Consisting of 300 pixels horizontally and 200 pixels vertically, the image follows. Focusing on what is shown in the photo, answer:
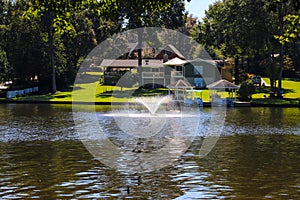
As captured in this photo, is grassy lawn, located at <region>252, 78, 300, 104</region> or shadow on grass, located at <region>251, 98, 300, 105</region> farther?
grassy lawn, located at <region>252, 78, 300, 104</region>

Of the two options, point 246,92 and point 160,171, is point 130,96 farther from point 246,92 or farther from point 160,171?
point 160,171

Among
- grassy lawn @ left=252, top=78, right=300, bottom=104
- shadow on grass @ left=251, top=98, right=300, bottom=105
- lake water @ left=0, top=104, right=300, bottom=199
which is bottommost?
lake water @ left=0, top=104, right=300, bottom=199

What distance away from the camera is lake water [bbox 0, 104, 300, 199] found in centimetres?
1956

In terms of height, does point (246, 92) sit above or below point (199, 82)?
below

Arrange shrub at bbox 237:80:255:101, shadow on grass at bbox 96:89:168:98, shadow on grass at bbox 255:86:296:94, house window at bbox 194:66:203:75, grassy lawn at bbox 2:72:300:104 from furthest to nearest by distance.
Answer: house window at bbox 194:66:203:75, shadow on grass at bbox 255:86:296:94, shadow on grass at bbox 96:89:168:98, grassy lawn at bbox 2:72:300:104, shrub at bbox 237:80:255:101

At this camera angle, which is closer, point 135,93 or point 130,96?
point 130,96

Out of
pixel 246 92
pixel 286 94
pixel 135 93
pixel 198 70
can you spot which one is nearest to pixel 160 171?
pixel 246 92

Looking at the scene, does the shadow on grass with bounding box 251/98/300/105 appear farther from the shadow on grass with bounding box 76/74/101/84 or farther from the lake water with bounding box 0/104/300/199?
the shadow on grass with bounding box 76/74/101/84

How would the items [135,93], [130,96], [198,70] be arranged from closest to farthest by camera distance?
[130,96]
[135,93]
[198,70]

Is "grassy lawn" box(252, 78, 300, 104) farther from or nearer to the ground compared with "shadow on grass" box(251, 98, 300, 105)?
farther from the ground

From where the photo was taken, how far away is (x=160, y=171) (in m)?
23.5

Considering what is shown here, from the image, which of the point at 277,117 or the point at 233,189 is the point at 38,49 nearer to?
the point at 277,117

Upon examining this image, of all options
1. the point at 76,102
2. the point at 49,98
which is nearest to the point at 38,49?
the point at 49,98

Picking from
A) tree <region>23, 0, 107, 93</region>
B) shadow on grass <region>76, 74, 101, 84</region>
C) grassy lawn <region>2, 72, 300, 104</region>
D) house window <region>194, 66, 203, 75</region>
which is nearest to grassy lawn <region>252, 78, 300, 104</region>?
grassy lawn <region>2, 72, 300, 104</region>
